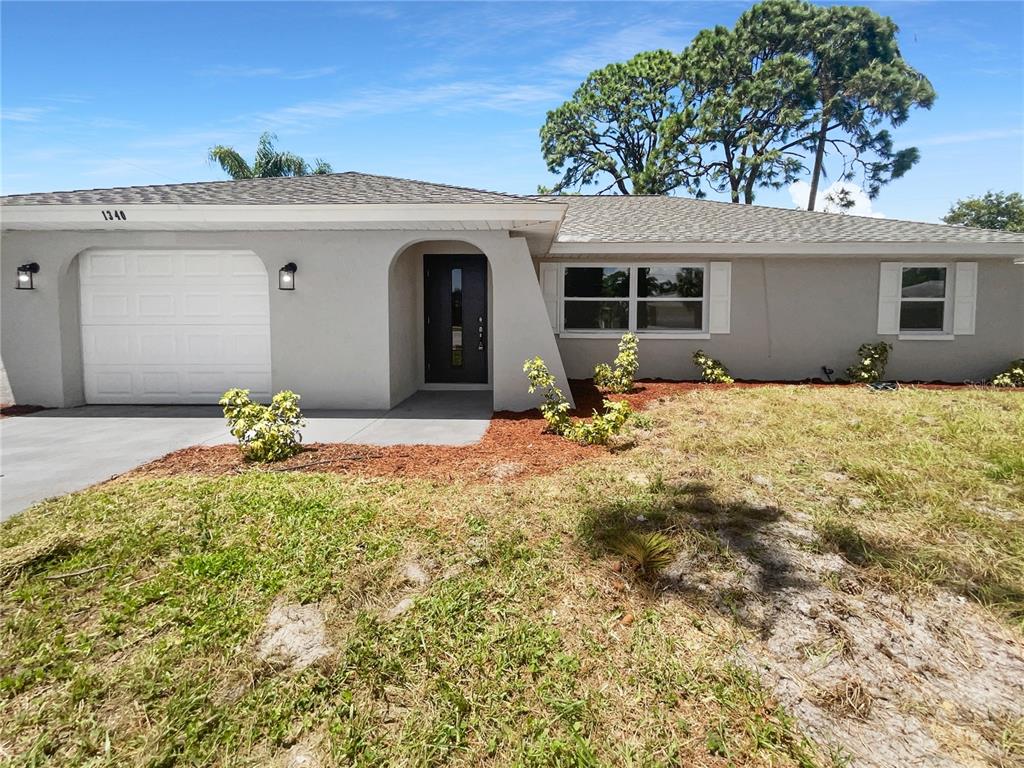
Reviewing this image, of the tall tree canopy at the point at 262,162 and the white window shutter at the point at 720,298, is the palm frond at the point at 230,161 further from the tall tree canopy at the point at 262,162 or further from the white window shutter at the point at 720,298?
the white window shutter at the point at 720,298

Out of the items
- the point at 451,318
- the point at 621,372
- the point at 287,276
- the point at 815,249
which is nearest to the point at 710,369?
the point at 621,372

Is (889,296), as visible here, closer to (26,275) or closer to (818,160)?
(26,275)

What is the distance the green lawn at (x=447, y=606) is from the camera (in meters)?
2.20

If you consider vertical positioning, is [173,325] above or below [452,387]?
above

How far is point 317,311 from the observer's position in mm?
8336

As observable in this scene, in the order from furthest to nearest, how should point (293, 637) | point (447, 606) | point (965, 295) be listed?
point (965, 295)
point (447, 606)
point (293, 637)

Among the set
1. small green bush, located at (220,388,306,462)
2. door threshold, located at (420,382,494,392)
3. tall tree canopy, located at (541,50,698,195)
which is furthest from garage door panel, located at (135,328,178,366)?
tall tree canopy, located at (541,50,698,195)

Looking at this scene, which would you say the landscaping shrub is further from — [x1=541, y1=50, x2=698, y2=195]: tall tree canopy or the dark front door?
[x1=541, y1=50, x2=698, y2=195]: tall tree canopy

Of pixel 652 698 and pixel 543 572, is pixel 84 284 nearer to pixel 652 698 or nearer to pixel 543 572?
pixel 543 572

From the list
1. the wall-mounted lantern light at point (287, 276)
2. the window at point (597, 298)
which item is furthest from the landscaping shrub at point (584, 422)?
the window at point (597, 298)

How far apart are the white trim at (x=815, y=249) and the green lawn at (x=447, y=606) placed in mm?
5936

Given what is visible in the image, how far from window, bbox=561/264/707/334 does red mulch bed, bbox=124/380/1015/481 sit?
503 centimetres

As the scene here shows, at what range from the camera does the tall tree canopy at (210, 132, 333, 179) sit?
838 inches

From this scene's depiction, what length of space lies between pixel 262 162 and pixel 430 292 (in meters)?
15.9
